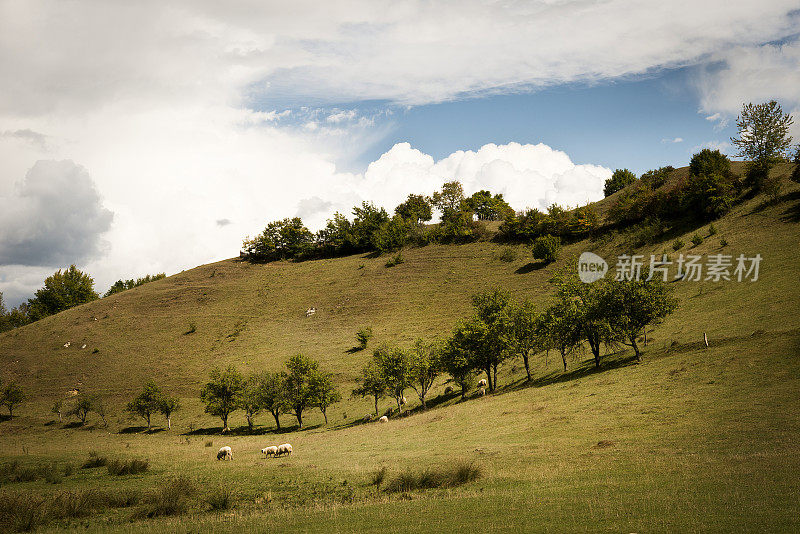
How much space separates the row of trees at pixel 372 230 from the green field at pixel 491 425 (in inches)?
1511

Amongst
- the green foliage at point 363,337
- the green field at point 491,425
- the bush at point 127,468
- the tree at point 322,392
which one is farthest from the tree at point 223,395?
the bush at point 127,468

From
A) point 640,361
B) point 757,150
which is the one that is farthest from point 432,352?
point 757,150

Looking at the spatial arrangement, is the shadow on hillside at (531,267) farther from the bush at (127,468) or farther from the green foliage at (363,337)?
the bush at (127,468)

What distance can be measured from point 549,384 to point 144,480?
40086 millimetres

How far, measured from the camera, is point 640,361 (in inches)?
1805

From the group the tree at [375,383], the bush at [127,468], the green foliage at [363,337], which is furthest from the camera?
the green foliage at [363,337]

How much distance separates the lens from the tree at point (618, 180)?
576ft

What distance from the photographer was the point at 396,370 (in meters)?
58.9

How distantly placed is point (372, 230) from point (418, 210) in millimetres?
21426

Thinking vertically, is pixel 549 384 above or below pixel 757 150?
below

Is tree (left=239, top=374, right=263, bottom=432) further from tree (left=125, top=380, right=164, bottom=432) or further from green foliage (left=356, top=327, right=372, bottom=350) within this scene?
green foliage (left=356, top=327, right=372, bottom=350)

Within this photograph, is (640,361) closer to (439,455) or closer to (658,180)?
(439,455)

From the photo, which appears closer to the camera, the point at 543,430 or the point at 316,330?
the point at 543,430

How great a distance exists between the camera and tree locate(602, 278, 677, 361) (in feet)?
158
